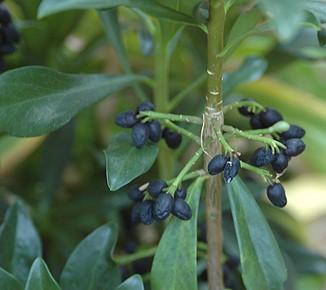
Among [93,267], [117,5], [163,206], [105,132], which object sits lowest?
[105,132]

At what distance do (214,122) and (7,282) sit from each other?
23 centimetres

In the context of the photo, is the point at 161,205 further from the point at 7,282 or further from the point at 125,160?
the point at 7,282

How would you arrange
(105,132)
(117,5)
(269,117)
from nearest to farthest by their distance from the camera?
(117,5) → (269,117) → (105,132)

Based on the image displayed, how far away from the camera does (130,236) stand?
1159 millimetres

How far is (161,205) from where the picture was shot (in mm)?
653

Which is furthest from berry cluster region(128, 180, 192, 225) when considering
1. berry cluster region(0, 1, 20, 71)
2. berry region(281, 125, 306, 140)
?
berry cluster region(0, 1, 20, 71)

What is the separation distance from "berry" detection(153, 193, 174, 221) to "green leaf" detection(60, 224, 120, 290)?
115 millimetres

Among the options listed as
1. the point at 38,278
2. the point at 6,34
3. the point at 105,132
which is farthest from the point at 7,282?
the point at 105,132

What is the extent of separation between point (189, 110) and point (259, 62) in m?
0.23

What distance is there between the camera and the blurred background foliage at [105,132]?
1.02 metres

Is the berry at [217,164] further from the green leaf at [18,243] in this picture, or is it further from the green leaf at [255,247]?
the green leaf at [18,243]

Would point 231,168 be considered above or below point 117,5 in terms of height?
below

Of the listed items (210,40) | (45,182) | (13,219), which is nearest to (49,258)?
(45,182)

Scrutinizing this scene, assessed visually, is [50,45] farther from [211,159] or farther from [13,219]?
[211,159]
